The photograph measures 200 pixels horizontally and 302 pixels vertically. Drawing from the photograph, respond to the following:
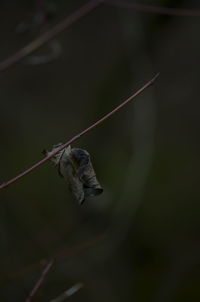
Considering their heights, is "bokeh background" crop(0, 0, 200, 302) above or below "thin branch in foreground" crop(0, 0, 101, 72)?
below

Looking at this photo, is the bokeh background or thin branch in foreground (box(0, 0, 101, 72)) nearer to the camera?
thin branch in foreground (box(0, 0, 101, 72))

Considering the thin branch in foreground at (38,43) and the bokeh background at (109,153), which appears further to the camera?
the bokeh background at (109,153)

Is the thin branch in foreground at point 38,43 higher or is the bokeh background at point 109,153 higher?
the thin branch in foreground at point 38,43

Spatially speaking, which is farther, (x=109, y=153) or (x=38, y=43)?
(x=109, y=153)

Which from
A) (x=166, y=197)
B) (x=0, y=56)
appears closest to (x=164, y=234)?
(x=166, y=197)

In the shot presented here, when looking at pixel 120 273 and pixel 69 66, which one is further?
pixel 69 66

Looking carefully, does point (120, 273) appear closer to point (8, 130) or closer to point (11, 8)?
point (8, 130)

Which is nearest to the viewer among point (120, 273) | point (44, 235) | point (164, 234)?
point (44, 235)

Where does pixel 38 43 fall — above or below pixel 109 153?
above
